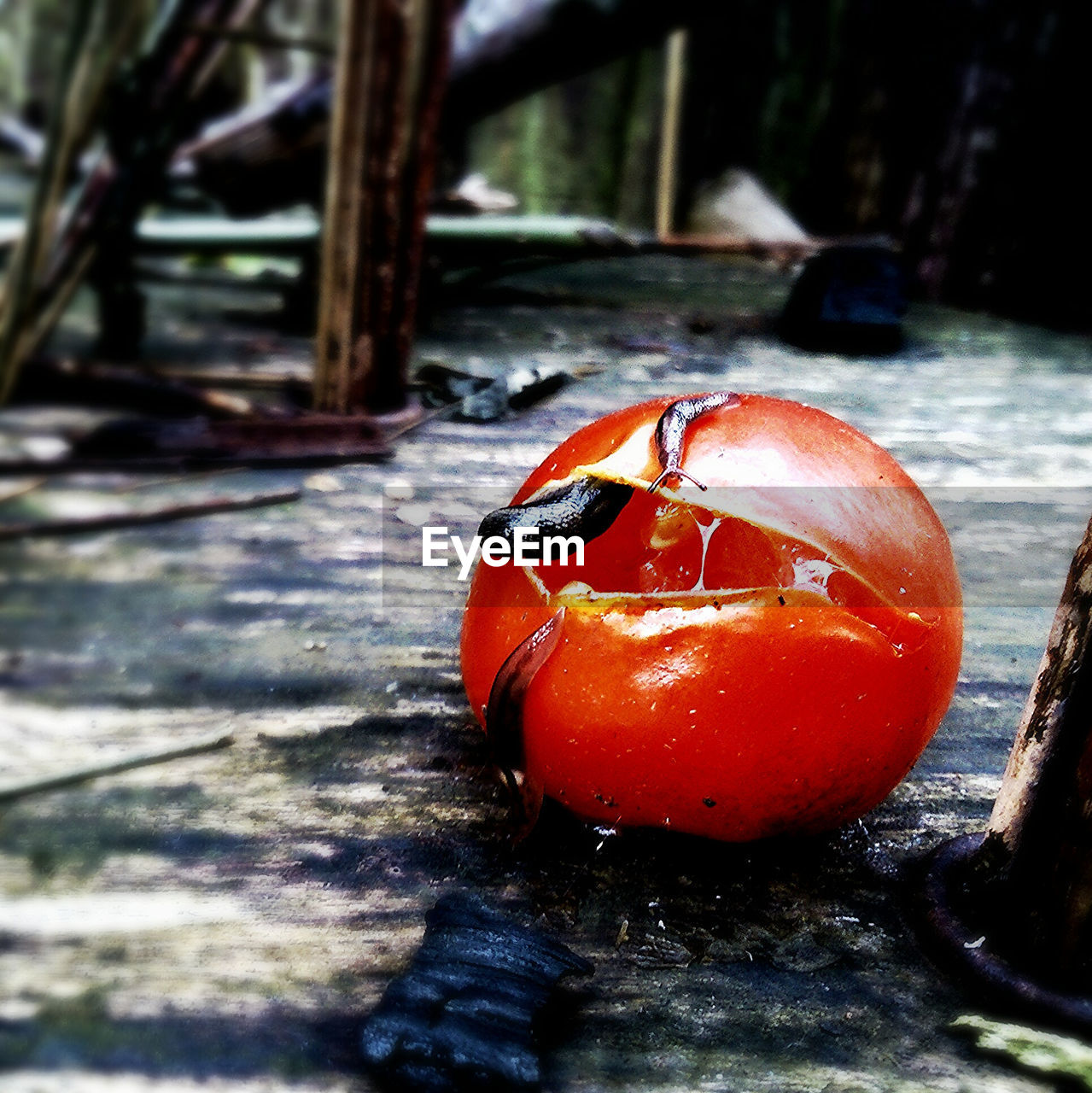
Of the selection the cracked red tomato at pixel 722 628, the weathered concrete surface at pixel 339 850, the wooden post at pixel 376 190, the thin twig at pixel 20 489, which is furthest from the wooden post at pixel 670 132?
the cracked red tomato at pixel 722 628

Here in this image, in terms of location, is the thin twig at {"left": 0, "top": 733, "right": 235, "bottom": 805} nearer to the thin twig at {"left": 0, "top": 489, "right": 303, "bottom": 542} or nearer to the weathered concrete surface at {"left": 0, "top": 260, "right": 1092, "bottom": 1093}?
the weathered concrete surface at {"left": 0, "top": 260, "right": 1092, "bottom": 1093}

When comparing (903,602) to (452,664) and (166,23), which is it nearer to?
(452,664)

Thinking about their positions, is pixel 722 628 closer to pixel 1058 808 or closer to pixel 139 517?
pixel 1058 808

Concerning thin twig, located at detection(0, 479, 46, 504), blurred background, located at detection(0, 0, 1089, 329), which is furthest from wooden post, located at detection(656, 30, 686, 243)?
thin twig, located at detection(0, 479, 46, 504)

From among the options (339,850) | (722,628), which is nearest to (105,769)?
(339,850)

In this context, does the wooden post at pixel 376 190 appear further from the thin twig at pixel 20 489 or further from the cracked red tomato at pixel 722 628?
the cracked red tomato at pixel 722 628

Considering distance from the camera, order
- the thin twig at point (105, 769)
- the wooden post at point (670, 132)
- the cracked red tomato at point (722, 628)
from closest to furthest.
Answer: the cracked red tomato at point (722, 628) → the thin twig at point (105, 769) → the wooden post at point (670, 132)
